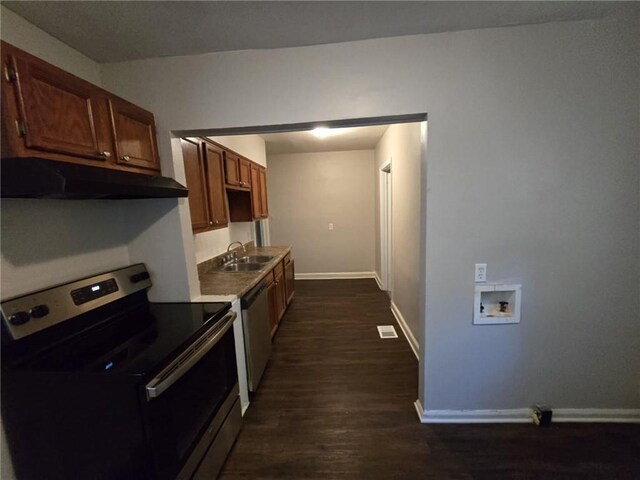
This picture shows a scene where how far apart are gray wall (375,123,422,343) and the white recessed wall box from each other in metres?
0.77

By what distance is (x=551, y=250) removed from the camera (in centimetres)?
159

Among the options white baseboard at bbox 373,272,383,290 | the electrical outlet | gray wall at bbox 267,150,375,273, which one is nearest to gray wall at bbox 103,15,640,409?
the electrical outlet

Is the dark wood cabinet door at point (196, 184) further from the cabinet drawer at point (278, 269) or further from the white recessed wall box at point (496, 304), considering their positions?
the white recessed wall box at point (496, 304)

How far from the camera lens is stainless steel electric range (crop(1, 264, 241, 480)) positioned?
99cm

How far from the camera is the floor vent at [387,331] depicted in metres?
2.99

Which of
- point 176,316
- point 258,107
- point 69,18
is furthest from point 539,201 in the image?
point 69,18

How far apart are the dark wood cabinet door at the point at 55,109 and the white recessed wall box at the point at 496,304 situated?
88.9 inches

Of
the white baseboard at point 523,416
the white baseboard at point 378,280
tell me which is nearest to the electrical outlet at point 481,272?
→ the white baseboard at point 523,416

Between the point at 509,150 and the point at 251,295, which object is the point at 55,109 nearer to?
the point at 251,295

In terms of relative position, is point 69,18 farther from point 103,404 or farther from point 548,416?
point 548,416

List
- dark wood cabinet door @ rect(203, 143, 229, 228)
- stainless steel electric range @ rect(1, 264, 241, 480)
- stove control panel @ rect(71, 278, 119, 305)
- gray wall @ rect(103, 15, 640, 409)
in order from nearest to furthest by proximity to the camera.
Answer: stainless steel electric range @ rect(1, 264, 241, 480) → stove control panel @ rect(71, 278, 119, 305) → gray wall @ rect(103, 15, 640, 409) → dark wood cabinet door @ rect(203, 143, 229, 228)

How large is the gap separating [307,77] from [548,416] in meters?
2.67

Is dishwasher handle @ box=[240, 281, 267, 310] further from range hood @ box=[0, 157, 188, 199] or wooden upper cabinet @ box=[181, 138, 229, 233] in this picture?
range hood @ box=[0, 157, 188, 199]

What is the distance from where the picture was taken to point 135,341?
124 centimetres
